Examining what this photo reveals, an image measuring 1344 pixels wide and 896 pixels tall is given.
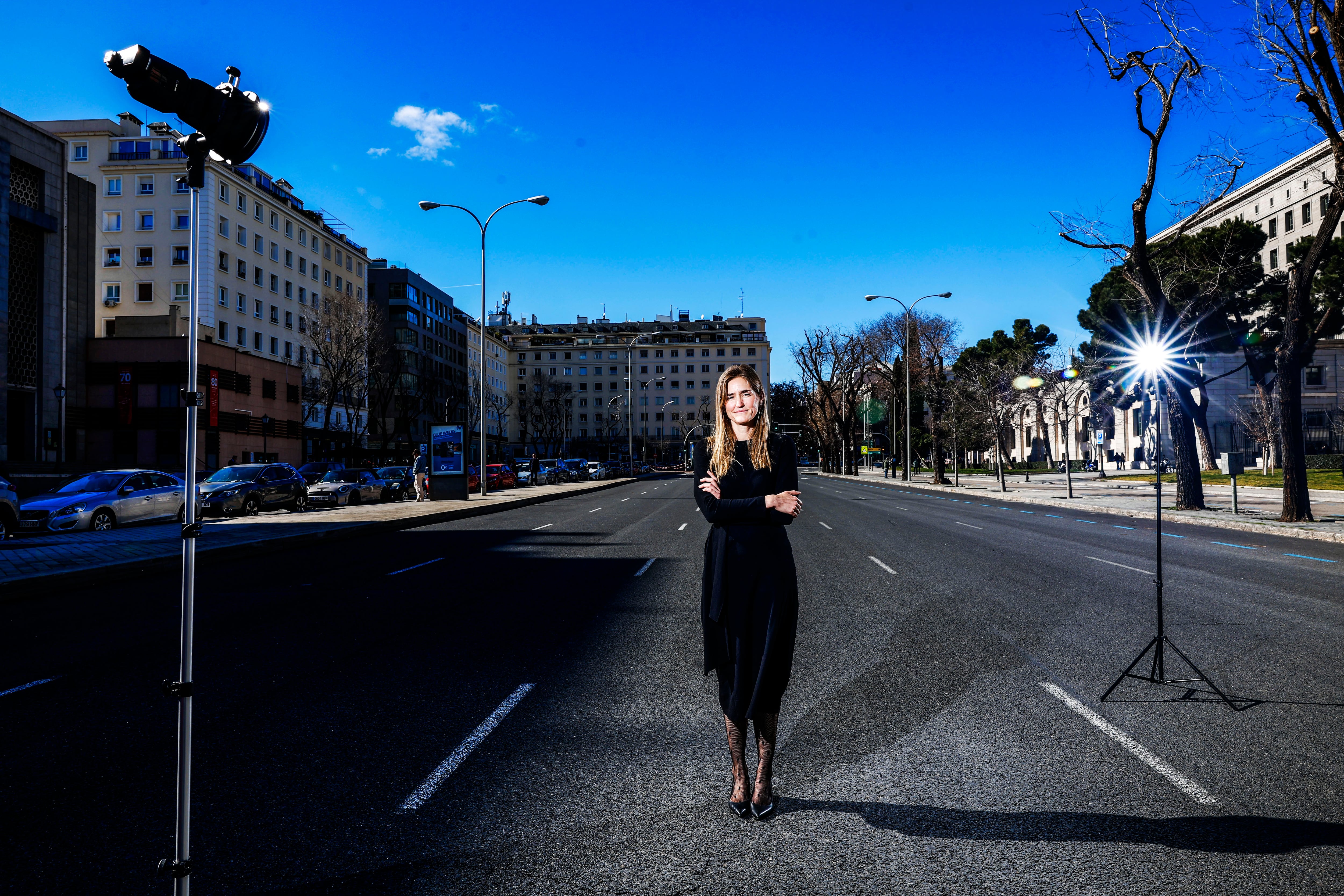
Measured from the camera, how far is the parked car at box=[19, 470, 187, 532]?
1914 centimetres

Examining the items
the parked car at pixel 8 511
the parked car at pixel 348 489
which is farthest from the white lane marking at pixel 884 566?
the parked car at pixel 348 489

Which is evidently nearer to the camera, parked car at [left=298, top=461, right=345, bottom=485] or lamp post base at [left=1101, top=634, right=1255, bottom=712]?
lamp post base at [left=1101, top=634, right=1255, bottom=712]

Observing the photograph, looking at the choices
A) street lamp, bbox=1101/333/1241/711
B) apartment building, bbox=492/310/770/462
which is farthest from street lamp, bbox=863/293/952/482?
apartment building, bbox=492/310/770/462

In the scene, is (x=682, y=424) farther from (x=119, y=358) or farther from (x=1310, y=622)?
(x=1310, y=622)

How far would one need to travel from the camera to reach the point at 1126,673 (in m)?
5.69

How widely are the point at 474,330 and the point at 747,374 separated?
12238cm

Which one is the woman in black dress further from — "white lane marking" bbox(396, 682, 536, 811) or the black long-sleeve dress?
"white lane marking" bbox(396, 682, 536, 811)

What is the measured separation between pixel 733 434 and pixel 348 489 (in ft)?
99.1

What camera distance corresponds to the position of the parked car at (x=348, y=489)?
97.9 ft

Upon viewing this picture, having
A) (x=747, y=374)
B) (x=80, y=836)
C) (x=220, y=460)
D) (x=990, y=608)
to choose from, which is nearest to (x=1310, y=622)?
(x=990, y=608)

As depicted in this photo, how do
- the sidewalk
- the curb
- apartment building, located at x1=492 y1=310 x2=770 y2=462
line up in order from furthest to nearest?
apartment building, located at x1=492 y1=310 x2=770 y2=462
the curb
the sidewalk

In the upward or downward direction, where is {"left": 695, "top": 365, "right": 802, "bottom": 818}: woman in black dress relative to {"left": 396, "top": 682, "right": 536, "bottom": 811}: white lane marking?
→ upward

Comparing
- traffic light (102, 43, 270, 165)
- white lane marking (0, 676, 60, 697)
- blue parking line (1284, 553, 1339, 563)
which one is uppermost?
traffic light (102, 43, 270, 165)

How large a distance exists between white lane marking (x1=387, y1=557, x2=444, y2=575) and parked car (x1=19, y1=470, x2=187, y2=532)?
841cm
